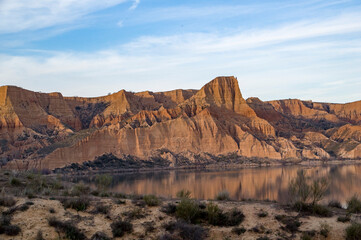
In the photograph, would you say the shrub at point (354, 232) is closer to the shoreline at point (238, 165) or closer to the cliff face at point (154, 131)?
the cliff face at point (154, 131)

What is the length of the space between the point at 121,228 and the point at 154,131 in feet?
250

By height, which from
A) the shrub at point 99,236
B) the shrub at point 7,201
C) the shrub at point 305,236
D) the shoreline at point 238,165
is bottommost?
the shoreline at point 238,165

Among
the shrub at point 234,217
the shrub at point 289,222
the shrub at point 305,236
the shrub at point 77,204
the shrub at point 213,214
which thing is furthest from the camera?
the shrub at point 77,204

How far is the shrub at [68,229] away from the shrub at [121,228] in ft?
3.78

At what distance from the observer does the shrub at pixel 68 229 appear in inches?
602

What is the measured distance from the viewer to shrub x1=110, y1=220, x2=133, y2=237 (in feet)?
52.1

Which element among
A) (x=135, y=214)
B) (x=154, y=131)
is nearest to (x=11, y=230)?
(x=135, y=214)

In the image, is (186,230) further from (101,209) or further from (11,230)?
(11,230)

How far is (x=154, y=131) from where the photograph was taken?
303 ft

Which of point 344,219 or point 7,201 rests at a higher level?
point 7,201

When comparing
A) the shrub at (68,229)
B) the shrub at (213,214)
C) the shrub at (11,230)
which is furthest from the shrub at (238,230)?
the shrub at (11,230)

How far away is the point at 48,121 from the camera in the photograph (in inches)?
4090

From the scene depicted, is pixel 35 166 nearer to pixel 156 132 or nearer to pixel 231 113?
pixel 156 132

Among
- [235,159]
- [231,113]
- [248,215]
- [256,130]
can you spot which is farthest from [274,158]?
[248,215]
